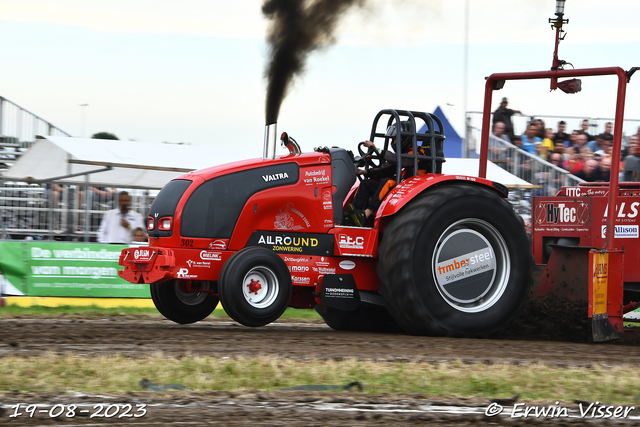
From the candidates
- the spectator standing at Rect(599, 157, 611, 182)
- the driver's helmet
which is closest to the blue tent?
the spectator standing at Rect(599, 157, 611, 182)

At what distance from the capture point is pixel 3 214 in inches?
520

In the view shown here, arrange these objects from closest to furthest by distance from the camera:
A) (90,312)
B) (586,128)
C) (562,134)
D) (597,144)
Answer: (90,312), (597,144), (586,128), (562,134)

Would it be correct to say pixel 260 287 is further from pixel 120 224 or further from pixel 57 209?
pixel 57 209

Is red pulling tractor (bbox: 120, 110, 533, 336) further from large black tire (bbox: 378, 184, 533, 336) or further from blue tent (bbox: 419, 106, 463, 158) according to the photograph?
blue tent (bbox: 419, 106, 463, 158)

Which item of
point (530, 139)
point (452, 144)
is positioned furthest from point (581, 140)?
point (452, 144)

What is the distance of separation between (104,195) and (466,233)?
7102 mm

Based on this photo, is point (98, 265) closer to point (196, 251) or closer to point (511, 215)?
point (196, 251)

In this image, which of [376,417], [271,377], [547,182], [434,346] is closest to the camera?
[376,417]

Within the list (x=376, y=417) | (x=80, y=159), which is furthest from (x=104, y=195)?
(x=376, y=417)

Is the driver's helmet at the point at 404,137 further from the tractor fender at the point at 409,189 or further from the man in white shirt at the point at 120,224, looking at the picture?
the man in white shirt at the point at 120,224

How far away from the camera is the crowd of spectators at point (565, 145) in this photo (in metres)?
14.5

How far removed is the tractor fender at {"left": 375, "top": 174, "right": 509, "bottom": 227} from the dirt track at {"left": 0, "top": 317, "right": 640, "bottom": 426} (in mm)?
1204

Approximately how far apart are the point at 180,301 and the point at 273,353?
235cm

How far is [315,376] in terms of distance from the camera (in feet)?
16.9
